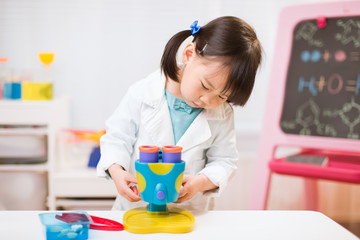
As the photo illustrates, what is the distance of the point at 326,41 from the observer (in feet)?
5.33

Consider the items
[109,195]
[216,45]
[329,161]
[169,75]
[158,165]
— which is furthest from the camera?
[109,195]

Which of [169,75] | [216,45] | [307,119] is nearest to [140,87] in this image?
[169,75]

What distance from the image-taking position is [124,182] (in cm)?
82

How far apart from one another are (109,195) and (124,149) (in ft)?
3.04

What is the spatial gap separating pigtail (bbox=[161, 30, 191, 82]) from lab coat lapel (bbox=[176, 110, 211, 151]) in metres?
0.12

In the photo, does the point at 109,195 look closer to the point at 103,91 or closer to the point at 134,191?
the point at 103,91

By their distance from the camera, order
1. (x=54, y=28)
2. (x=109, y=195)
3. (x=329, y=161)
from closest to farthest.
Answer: (x=329, y=161)
(x=109, y=195)
(x=54, y=28)

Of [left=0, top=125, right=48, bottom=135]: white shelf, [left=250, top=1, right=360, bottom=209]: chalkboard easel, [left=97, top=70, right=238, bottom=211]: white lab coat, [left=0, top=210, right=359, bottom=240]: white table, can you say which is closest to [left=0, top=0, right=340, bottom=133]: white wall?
[left=0, top=125, right=48, bottom=135]: white shelf

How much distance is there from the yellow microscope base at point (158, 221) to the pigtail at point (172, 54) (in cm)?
30

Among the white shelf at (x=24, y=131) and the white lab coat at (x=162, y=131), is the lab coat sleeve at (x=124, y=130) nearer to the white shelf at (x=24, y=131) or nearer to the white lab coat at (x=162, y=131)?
the white lab coat at (x=162, y=131)

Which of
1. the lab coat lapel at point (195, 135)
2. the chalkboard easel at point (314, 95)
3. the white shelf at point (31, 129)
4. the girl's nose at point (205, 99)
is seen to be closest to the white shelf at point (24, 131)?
the white shelf at point (31, 129)

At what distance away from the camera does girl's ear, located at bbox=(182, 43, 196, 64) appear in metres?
0.88

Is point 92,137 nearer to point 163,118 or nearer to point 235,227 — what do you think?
point 163,118

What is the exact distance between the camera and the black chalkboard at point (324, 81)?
5.13ft
